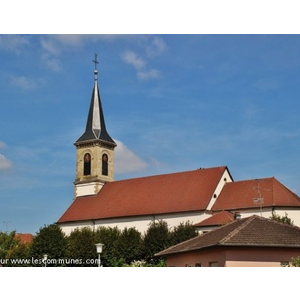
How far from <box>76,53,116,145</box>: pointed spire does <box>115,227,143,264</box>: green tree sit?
17.4 metres

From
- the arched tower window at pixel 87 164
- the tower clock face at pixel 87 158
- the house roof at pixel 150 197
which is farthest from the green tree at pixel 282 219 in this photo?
the tower clock face at pixel 87 158

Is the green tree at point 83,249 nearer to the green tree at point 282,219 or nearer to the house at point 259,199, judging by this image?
the house at point 259,199

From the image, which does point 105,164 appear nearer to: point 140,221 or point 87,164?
point 87,164

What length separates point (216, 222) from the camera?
40938mm

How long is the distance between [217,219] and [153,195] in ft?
30.6

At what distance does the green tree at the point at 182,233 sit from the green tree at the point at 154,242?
1.78ft

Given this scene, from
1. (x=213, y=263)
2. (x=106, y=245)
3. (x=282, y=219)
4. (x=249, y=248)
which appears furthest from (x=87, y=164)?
(x=249, y=248)

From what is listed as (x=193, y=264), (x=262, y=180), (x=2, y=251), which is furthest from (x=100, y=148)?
(x=193, y=264)

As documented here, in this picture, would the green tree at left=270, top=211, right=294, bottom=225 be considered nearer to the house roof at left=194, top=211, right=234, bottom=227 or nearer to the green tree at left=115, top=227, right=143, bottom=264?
the house roof at left=194, top=211, right=234, bottom=227

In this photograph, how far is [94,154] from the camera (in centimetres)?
5781

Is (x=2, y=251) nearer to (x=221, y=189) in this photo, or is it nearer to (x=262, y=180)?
(x=221, y=189)

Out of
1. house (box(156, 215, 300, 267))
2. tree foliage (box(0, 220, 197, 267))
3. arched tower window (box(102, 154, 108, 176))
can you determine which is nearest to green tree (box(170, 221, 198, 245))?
tree foliage (box(0, 220, 197, 267))

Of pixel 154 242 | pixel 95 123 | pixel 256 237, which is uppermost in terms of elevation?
pixel 95 123

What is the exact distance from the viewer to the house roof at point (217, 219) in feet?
133
